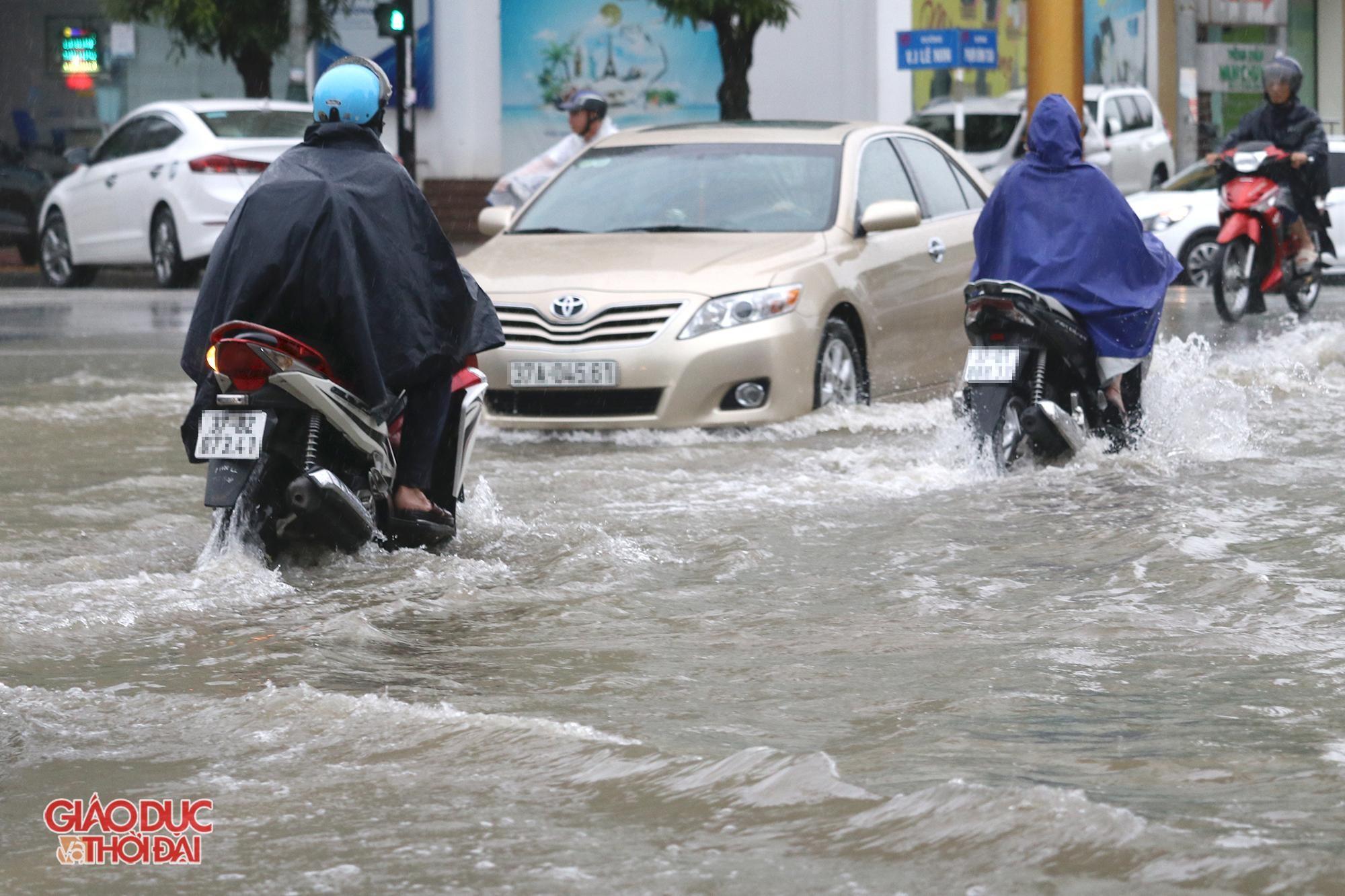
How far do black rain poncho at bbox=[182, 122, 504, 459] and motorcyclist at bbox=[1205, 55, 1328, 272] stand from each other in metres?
10.5

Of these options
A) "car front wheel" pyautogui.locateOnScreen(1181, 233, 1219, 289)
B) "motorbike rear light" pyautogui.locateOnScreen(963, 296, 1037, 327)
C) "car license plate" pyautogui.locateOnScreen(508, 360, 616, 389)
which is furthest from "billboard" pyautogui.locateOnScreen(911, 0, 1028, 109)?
"motorbike rear light" pyautogui.locateOnScreen(963, 296, 1037, 327)

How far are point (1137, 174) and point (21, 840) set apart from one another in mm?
26675

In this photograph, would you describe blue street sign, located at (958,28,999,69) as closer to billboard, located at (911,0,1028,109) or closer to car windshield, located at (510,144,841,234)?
billboard, located at (911,0,1028,109)

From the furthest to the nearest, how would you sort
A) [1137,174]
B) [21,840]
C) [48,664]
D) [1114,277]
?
[1137,174]
[1114,277]
[48,664]
[21,840]

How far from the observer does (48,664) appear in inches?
202

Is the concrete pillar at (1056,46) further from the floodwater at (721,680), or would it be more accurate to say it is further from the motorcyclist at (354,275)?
the motorcyclist at (354,275)

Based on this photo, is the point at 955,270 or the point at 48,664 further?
the point at 955,270

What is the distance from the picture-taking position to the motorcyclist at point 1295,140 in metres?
15.7

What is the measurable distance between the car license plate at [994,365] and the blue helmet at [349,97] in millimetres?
2658

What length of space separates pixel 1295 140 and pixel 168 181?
31.3ft

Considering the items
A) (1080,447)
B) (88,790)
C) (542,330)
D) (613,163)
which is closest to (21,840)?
(88,790)

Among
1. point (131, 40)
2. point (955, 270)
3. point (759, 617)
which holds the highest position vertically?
point (131, 40)

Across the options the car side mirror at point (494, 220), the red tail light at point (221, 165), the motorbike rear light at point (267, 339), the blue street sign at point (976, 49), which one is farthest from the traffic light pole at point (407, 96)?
the motorbike rear light at point (267, 339)

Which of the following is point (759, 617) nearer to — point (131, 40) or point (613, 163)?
point (613, 163)
